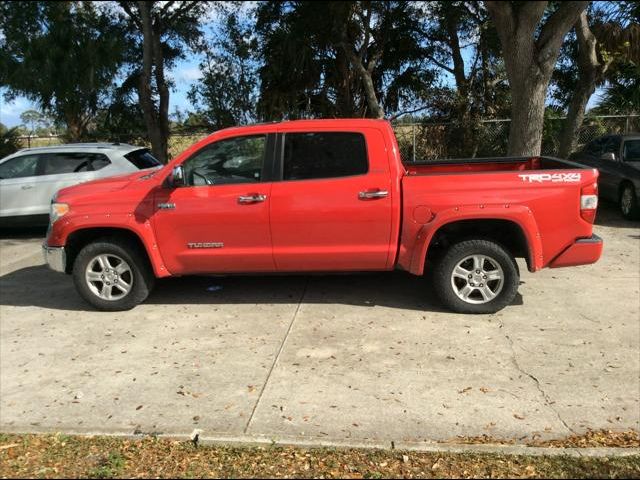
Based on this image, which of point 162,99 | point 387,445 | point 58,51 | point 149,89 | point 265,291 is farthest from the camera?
point 162,99

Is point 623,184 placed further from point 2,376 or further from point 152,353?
point 2,376

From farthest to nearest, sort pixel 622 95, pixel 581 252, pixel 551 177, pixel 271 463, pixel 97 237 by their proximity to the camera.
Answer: pixel 622 95 < pixel 97 237 < pixel 581 252 < pixel 551 177 < pixel 271 463

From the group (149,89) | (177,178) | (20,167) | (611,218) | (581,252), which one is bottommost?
(611,218)

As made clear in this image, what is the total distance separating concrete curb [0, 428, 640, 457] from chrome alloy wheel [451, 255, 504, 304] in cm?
231

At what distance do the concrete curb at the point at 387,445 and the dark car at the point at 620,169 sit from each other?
770 centimetres

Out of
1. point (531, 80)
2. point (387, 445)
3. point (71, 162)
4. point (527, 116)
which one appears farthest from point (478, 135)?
point (387, 445)

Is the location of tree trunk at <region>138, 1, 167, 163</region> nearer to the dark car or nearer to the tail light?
the dark car

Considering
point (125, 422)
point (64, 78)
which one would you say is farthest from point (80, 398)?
point (64, 78)

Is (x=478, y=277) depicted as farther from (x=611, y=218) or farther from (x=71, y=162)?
(x=71, y=162)

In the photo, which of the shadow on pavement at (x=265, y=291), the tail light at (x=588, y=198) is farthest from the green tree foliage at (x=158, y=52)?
the tail light at (x=588, y=198)

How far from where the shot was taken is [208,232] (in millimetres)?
5699

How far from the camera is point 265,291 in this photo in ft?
21.3

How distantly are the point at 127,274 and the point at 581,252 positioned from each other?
4.42 metres

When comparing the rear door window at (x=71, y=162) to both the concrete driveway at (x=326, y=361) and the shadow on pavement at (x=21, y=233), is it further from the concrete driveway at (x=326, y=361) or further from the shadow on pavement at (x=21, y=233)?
the concrete driveway at (x=326, y=361)
